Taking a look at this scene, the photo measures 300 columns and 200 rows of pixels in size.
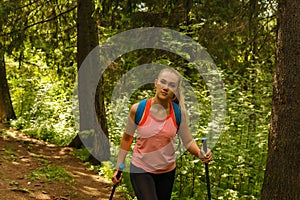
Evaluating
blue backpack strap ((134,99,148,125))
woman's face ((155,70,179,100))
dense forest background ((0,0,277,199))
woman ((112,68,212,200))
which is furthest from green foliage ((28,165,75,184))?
woman's face ((155,70,179,100))

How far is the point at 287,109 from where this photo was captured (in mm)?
4766

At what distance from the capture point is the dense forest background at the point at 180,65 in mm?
7468

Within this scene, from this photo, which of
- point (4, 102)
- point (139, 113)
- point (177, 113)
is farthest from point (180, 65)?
point (4, 102)

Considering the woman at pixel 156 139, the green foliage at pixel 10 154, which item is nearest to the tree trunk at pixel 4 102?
the green foliage at pixel 10 154

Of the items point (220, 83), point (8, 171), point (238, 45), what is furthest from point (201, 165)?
point (238, 45)

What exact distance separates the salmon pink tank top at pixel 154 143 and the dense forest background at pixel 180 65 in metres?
2.66

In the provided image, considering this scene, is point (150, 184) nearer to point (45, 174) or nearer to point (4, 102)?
point (45, 174)

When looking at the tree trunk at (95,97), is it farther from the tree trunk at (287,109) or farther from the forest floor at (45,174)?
the tree trunk at (287,109)

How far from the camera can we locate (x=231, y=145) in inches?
286

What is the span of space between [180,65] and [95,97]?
314cm

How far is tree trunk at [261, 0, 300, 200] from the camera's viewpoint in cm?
474

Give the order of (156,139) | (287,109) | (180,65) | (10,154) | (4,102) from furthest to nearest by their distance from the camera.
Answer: (4,102) → (10,154) → (180,65) → (287,109) → (156,139)

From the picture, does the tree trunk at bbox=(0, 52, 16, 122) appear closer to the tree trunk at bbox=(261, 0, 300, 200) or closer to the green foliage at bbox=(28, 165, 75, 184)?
the green foliage at bbox=(28, 165, 75, 184)

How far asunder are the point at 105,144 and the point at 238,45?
5.20 m
